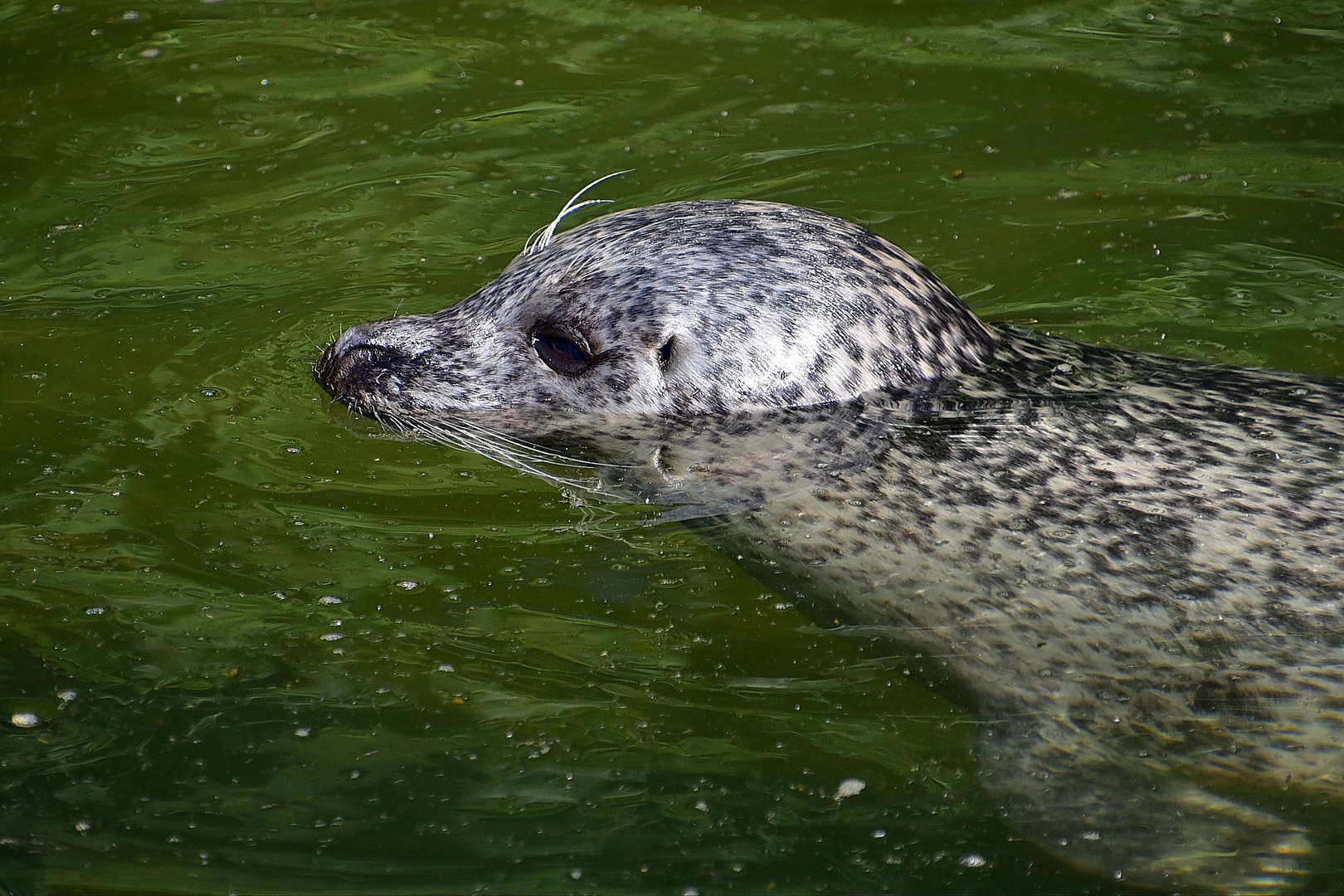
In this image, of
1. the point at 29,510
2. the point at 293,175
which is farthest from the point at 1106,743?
the point at 293,175

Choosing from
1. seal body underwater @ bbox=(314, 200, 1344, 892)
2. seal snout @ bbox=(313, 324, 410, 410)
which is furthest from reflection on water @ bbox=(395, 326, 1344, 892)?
seal snout @ bbox=(313, 324, 410, 410)

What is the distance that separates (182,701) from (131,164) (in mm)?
3869

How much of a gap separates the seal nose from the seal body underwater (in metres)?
0.01

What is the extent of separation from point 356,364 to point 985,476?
6.66 ft

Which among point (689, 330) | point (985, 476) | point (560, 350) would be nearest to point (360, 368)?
point (560, 350)

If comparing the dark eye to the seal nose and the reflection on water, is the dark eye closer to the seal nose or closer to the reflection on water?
the reflection on water

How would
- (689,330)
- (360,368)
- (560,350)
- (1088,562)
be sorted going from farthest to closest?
(360,368) < (560,350) < (689,330) < (1088,562)

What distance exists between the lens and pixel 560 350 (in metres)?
4.19

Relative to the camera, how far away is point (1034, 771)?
3.10 metres

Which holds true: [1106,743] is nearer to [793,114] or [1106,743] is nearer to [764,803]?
[764,803]

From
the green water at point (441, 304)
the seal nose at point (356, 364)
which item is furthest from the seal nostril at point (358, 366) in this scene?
the green water at point (441, 304)

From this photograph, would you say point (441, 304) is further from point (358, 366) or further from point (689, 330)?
point (689, 330)

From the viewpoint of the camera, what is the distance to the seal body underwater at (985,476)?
3109 millimetres

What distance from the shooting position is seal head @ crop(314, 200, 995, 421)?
3.96 meters
